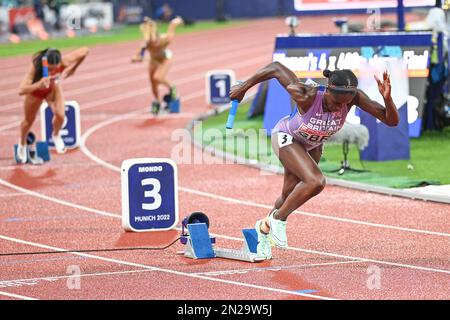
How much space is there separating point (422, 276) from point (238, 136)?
371 inches

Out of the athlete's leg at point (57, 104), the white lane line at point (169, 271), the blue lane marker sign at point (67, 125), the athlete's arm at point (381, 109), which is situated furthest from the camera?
the blue lane marker sign at point (67, 125)

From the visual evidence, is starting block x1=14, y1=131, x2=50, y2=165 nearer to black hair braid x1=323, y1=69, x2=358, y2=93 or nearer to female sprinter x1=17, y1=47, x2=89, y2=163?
female sprinter x1=17, y1=47, x2=89, y2=163

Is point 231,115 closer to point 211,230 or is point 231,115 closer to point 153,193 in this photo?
point 153,193

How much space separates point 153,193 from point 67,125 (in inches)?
276

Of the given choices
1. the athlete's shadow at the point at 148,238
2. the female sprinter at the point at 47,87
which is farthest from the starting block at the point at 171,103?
the athlete's shadow at the point at 148,238

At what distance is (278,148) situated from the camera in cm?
985

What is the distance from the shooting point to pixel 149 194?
455 inches

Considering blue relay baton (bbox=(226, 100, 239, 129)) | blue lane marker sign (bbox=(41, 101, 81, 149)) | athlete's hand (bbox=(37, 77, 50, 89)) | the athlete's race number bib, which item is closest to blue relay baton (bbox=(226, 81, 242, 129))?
blue relay baton (bbox=(226, 100, 239, 129))

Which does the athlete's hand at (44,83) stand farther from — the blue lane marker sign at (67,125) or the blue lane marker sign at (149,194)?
the blue lane marker sign at (149,194)

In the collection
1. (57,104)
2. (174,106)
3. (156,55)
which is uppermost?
(156,55)

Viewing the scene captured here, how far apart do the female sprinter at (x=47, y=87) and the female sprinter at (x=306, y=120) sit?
662 cm

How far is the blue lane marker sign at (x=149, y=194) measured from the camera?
11.4 meters

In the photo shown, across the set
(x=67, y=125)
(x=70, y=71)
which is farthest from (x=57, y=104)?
(x=67, y=125)

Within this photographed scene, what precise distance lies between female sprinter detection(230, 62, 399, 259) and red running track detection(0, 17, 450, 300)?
590mm
